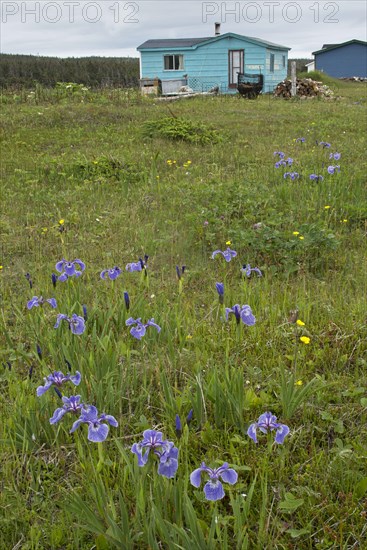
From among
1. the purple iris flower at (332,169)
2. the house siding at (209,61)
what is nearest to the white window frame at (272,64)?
the house siding at (209,61)

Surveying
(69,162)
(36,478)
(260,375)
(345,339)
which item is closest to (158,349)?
(260,375)

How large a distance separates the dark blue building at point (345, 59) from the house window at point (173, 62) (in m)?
20.0

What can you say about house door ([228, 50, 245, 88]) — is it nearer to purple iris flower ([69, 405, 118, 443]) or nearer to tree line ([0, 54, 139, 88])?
tree line ([0, 54, 139, 88])

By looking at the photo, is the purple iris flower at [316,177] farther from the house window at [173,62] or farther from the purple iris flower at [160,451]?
the house window at [173,62]

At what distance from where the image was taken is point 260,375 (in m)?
2.84

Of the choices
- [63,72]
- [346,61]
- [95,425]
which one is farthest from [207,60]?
[95,425]

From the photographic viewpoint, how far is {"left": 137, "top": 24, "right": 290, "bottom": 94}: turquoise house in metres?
32.0

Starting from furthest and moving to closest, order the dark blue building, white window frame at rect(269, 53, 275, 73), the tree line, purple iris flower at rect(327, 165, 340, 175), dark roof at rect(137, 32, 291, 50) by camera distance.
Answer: the dark blue building, the tree line, white window frame at rect(269, 53, 275, 73), dark roof at rect(137, 32, 291, 50), purple iris flower at rect(327, 165, 340, 175)

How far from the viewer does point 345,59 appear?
4656 cm

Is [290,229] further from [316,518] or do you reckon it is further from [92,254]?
[316,518]

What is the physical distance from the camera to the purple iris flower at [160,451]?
5.42 feet

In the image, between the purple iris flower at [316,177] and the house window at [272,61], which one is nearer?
the purple iris flower at [316,177]

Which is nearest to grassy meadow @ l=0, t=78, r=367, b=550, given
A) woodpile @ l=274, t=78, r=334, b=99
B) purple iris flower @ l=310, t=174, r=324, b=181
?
purple iris flower @ l=310, t=174, r=324, b=181

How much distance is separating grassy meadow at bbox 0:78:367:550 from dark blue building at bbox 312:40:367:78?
143 feet
